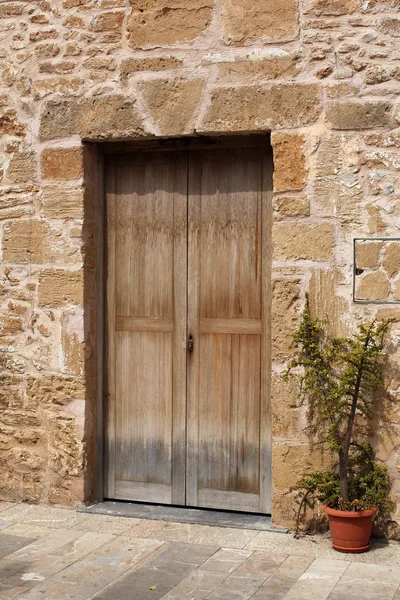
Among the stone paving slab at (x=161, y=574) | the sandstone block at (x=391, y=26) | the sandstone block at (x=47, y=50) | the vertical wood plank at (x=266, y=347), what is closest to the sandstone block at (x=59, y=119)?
the sandstone block at (x=47, y=50)

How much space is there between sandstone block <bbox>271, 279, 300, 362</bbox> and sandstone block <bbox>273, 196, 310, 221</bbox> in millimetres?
364

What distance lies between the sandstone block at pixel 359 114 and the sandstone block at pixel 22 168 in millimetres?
1857

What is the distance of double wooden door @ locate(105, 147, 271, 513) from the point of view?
17.0ft

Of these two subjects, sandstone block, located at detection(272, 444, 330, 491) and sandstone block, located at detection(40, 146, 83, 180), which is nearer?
sandstone block, located at detection(272, 444, 330, 491)

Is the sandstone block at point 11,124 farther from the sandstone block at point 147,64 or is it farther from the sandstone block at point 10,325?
the sandstone block at point 10,325

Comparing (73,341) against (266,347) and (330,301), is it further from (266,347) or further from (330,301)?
(330,301)

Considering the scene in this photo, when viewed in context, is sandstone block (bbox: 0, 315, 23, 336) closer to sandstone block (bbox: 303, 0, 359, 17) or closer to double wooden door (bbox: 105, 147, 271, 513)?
double wooden door (bbox: 105, 147, 271, 513)

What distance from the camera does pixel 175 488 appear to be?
5.34m

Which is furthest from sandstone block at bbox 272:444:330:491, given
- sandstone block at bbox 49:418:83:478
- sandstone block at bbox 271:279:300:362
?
sandstone block at bbox 49:418:83:478

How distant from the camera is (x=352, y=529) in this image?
Result: 14.7 feet

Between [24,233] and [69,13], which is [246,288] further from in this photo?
[69,13]

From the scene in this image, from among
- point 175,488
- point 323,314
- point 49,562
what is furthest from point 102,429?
point 323,314

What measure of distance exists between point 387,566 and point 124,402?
1.92 m

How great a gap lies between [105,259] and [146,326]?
50cm
